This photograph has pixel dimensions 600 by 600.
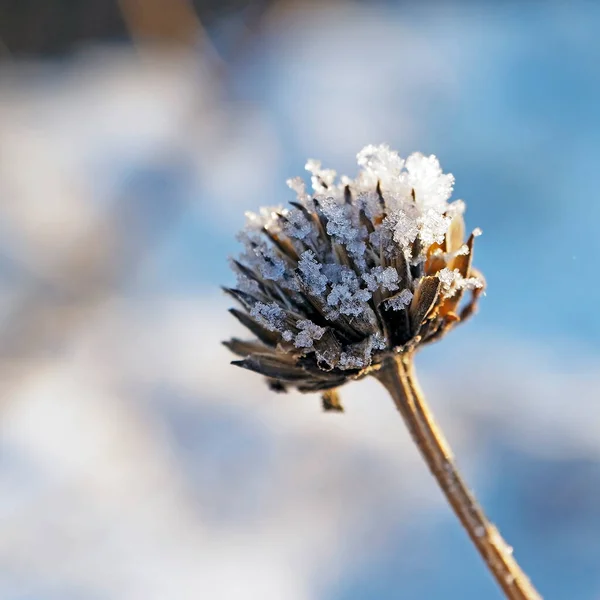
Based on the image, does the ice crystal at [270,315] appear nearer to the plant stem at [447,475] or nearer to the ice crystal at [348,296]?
the ice crystal at [348,296]

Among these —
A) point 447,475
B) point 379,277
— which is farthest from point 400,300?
point 447,475

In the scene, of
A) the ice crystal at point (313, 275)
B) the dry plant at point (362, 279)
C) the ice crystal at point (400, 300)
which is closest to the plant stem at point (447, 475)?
the dry plant at point (362, 279)

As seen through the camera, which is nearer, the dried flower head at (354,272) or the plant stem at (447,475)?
the plant stem at (447,475)

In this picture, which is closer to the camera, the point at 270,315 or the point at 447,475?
the point at 447,475

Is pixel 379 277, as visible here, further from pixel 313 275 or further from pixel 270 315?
pixel 270 315

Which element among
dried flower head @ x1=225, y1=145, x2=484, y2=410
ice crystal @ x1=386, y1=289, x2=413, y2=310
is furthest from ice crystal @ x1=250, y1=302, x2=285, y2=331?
ice crystal @ x1=386, y1=289, x2=413, y2=310

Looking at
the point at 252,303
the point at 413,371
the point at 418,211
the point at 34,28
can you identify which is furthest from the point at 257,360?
the point at 34,28

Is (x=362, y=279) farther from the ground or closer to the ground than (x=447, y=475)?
farther from the ground
